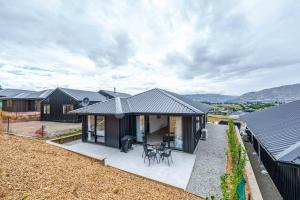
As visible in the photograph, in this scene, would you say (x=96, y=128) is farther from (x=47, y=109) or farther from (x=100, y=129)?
(x=47, y=109)

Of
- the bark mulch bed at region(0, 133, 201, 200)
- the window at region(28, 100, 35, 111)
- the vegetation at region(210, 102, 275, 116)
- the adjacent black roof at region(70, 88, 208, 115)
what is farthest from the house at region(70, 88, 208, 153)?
the vegetation at region(210, 102, 275, 116)

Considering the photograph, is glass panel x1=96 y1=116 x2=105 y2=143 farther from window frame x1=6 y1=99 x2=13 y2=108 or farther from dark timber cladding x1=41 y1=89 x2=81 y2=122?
window frame x1=6 y1=99 x2=13 y2=108

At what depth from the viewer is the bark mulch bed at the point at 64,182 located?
148 inches

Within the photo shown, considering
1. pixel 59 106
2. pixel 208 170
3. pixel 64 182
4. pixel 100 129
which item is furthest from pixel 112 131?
pixel 59 106

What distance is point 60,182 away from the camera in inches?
173

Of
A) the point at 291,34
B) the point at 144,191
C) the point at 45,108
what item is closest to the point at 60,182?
the point at 144,191

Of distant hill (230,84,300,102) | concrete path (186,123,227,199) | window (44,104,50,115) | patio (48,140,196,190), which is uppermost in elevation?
distant hill (230,84,300,102)

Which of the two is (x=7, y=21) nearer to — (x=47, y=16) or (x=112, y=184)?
(x=47, y=16)

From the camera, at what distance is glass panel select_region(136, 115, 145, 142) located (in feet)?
36.0

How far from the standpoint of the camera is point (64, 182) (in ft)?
14.6

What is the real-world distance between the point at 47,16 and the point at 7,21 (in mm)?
2275

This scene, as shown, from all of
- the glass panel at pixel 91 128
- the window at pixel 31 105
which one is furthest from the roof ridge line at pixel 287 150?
the window at pixel 31 105

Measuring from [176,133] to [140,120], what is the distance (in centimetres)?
276

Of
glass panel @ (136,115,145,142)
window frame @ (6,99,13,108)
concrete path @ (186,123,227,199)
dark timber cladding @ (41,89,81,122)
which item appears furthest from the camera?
window frame @ (6,99,13,108)
